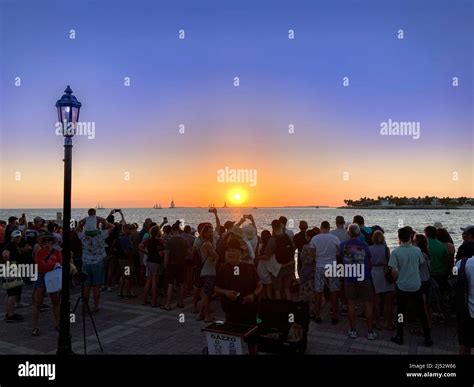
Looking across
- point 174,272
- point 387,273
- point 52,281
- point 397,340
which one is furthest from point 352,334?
point 52,281

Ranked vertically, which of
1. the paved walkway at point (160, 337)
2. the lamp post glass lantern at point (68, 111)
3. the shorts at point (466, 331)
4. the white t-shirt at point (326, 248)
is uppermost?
the lamp post glass lantern at point (68, 111)

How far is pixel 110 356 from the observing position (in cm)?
578

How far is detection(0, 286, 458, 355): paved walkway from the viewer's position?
6.05 metres

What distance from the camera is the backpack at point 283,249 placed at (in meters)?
7.84

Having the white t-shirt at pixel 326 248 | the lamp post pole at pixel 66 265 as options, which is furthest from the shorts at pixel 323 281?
the lamp post pole at pixel 66 265

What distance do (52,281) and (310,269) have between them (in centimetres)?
507

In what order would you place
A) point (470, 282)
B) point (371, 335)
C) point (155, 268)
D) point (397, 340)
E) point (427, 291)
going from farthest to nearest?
point (155, 268) < point (427, 291) < point (371, 335) < point (397, 340) < point (470, 282)

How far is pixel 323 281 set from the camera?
752 centimetres

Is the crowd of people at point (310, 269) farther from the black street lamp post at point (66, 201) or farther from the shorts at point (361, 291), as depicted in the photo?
the black street lamp post at point (66, 201)

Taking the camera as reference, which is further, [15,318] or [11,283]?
[15,318]

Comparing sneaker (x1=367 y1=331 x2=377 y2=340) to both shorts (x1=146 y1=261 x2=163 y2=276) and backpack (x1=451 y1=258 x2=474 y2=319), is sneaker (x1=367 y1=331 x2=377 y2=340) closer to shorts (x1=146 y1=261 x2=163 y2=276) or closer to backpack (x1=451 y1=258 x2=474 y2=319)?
backpack (x1=451 y1=258 x2=474 y2=319)

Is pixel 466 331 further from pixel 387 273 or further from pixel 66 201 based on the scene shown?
pixel 66 201

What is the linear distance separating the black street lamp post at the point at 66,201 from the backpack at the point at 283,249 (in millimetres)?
4122

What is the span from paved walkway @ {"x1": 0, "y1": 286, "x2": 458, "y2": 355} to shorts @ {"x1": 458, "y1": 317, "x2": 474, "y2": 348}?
1.11 meters
